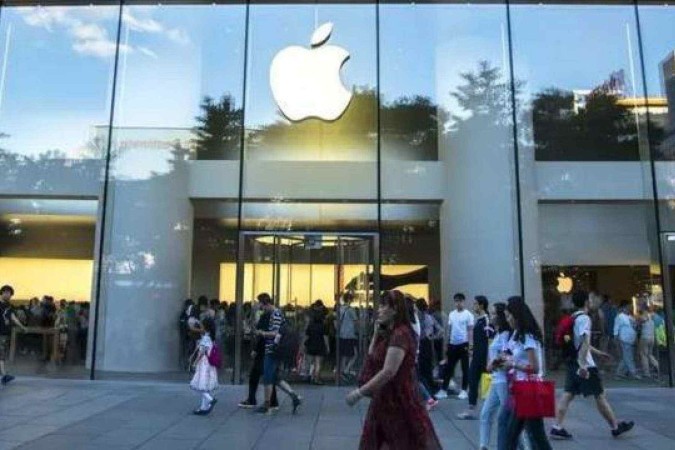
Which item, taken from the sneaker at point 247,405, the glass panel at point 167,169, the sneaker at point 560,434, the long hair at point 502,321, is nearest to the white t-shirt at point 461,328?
the sneaker at point 560,434

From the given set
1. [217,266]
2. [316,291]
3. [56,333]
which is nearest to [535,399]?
[316,291]

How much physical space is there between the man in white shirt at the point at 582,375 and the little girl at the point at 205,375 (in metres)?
4.59

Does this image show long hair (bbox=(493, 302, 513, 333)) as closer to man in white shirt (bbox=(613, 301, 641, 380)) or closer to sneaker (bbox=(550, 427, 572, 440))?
sneaker (bbox=(550, 427, 572, 440))

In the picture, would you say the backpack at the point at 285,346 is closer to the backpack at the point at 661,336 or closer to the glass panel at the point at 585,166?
the glass panel at the point at 585,166

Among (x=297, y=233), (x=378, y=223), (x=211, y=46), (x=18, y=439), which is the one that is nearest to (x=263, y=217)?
(x=297, y=233)

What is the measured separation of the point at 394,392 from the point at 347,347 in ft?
27.2

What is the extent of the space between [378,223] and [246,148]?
3245mm

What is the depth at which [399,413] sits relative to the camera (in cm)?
482

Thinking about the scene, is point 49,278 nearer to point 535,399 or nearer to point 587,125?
point 587,125

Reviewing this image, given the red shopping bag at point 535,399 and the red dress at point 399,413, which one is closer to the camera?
the red dress at point 399,413

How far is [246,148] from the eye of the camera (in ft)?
48.2

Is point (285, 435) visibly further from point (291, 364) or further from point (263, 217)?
point (263, 217)

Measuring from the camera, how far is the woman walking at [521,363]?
5738 millimetres

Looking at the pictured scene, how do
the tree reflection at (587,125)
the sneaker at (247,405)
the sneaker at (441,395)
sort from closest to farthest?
the sneaker at (247,405) < the sneaker at (441,395) < the tree reflection at (587,125)
